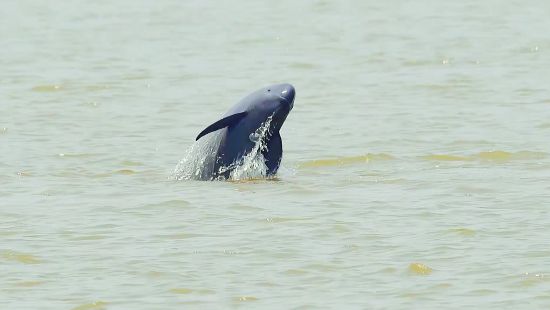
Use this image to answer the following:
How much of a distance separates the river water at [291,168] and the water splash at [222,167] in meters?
0.18

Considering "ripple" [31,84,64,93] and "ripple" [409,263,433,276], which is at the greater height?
"ripple" [409,263,433,276]

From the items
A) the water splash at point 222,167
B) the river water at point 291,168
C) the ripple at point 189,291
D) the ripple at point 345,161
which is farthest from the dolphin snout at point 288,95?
the ripple at point 189,291

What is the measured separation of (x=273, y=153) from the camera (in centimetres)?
1631

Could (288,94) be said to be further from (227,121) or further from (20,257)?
(20,257)

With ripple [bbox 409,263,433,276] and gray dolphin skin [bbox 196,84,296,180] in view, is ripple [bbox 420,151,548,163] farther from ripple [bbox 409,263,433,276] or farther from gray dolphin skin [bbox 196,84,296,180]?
ripple [bbox 409,263,433,276]

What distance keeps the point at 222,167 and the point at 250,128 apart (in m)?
0.57

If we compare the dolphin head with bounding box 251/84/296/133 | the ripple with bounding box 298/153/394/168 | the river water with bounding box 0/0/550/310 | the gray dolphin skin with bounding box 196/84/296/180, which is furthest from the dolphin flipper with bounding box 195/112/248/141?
the ripple with bounding box 298/153/394/168

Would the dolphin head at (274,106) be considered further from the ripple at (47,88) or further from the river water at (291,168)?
the ripple at (47,88)

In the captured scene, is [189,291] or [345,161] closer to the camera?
[189,291]

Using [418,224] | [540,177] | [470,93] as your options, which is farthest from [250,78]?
[418,224]

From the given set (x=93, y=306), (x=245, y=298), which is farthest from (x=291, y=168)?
(x=93, y=306)

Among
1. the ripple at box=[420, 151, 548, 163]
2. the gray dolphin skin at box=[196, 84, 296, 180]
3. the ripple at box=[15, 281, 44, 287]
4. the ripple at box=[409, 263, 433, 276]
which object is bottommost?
the ripple at box=[420, 151, 548, 163]

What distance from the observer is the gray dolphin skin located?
16047 mm

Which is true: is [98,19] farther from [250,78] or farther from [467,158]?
[467,158]
